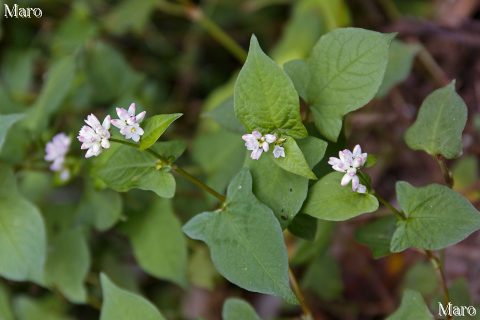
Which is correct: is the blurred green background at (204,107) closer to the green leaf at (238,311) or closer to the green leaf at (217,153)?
the green leaf at (217,153)

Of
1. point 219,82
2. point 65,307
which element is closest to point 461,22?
point 219,82

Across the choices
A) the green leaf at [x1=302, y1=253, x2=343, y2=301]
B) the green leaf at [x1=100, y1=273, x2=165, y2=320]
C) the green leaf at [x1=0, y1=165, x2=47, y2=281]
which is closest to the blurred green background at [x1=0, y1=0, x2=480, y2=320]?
the green leaf at [x1=302, y1=253, x2=343, y2=301]

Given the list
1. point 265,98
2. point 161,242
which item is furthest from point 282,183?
point 161,242

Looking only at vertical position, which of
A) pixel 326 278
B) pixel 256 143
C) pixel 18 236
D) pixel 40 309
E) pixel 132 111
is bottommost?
pixel 326 278

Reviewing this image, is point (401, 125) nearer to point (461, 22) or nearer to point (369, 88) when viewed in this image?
point (461, 22)

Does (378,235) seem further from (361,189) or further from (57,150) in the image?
(57,150)

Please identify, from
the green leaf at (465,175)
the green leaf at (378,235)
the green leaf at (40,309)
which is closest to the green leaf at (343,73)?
the green leaf at (378,235)
